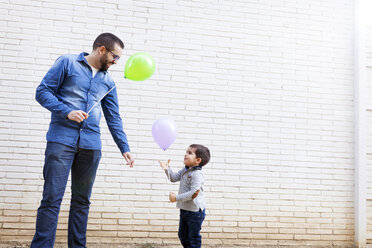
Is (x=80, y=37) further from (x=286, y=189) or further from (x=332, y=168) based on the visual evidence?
(x=332, y=168)

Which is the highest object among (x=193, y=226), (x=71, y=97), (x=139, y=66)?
(x=139, y=66)

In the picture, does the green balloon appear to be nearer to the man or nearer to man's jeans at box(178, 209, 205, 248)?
the man

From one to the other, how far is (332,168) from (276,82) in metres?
1.36

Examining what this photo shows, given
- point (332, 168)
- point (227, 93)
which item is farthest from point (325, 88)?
point (227, 93)

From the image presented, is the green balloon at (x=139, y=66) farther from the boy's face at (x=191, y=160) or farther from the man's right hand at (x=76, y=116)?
the boy's face at (x=191, y=160)

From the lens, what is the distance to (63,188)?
2.71 metres

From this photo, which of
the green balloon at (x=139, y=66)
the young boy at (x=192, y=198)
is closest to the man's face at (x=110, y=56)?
the green balloon at (x=139, y=66)

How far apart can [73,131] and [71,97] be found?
0.90 feet

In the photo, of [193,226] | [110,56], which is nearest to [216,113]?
[193,226]

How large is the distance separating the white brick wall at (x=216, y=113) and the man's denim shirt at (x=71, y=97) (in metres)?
1.28

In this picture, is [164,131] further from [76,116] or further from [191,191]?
[76,116]

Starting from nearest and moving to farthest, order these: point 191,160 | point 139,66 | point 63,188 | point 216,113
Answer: point 63,188
point 139,66
point 191,160
point 216,113

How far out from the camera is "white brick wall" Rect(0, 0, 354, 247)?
4008 mm

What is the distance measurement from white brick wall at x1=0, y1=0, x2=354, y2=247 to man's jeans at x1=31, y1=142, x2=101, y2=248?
1.22m
